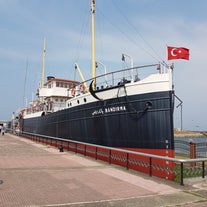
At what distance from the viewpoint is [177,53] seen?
36.4 feet

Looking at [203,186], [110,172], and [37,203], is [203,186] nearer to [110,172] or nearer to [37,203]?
[110,172]

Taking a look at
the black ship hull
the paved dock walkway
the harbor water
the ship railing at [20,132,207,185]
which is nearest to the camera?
the paved dock walkway

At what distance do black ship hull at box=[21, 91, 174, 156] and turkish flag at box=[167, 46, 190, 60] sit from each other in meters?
1.51

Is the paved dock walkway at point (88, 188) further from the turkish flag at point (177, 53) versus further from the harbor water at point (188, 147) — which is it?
the harbor water at point (188, 147)

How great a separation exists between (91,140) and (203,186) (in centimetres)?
749

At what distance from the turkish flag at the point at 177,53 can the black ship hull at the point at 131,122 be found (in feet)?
4.94

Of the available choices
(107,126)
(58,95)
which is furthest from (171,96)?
(58,95)

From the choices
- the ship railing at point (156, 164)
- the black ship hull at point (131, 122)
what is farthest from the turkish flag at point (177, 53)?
the ship railing at point (156, 164)

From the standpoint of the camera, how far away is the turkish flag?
11.0m

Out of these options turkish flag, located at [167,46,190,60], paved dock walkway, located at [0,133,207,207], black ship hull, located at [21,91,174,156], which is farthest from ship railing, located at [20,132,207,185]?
turkish flag, located at [167,46,190,60]

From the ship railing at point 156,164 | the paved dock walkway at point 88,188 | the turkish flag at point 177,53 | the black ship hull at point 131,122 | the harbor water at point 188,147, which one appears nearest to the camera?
the paved dock walkway at point 88,188

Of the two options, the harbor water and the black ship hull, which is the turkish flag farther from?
the harbor water

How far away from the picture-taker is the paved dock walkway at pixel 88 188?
20.3 ft

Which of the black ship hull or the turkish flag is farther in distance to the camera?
the turkish flag
